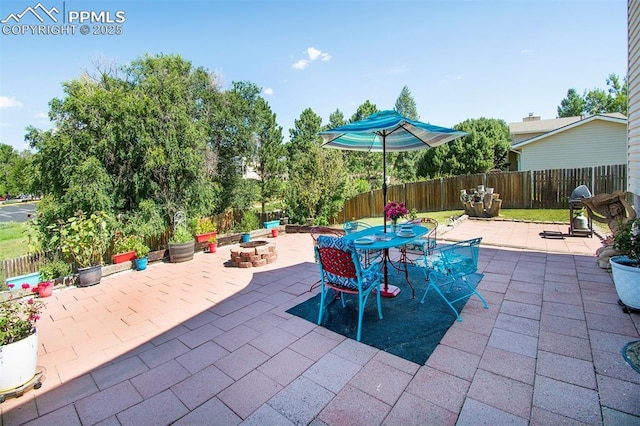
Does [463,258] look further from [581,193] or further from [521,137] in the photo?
[521,137]

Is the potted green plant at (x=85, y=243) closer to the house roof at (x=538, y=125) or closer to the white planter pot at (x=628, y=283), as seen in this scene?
the white planter pot at (x=628, y=283)

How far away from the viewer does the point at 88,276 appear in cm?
490

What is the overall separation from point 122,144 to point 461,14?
778 cm

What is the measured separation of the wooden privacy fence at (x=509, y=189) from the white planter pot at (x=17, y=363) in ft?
37.2

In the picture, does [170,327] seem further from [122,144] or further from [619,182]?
[619,182]

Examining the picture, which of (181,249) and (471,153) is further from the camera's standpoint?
(471,153)

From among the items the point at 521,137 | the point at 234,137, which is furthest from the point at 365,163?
the point at 234,137

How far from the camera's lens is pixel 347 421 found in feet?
5.71

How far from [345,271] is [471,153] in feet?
63.0

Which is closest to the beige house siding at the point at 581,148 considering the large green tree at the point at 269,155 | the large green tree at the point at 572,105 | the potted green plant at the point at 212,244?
the large green tree at the point at 269,155

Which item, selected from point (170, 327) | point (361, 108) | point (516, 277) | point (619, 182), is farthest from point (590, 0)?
point (361, 108)

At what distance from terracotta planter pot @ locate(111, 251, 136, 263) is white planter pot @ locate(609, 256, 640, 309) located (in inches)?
291

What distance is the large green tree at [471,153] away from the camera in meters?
18.8

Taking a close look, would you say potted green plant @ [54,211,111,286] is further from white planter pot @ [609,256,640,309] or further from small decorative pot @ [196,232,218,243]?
white planter pot @ [609,256,640,309]
